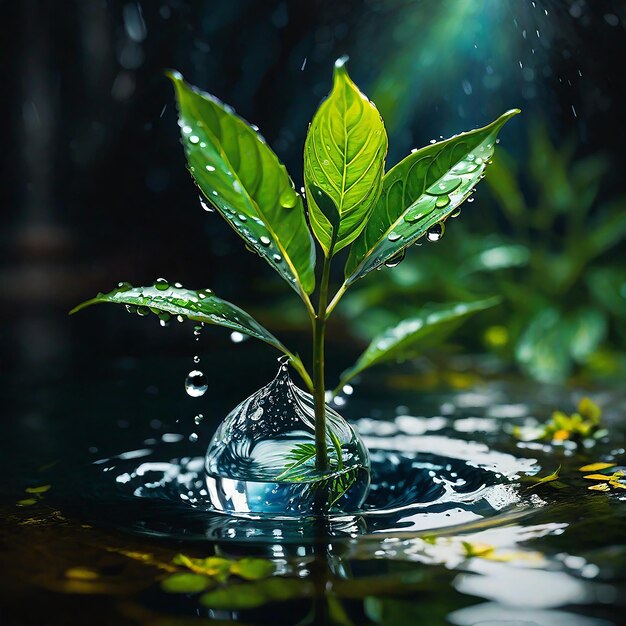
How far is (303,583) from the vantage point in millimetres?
786

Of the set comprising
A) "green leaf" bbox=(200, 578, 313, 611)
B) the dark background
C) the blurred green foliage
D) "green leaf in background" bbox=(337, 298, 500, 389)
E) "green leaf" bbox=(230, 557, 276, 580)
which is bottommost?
"green leaf" bbox=(200, 578, 313, 611)

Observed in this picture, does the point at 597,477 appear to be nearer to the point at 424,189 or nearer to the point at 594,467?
the point at 594,467

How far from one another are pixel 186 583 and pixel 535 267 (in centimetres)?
219

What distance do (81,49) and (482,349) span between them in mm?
1892

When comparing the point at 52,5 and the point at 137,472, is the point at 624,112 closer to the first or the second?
the point at 52,5

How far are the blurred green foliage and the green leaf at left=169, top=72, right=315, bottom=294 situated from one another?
157 centimetres

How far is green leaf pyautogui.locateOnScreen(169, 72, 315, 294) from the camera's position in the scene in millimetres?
834

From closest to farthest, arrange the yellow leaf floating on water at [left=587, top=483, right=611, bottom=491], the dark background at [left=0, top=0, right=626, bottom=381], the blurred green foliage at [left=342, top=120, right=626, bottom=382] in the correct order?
the yellow leaf floating on water at [left=587, top=483, right=611, bottom=491], the blurred green foliage at [left=342, top=120, right=626, bottom=382], the dark background at [left=0, top=0, right=626, bottom=381]

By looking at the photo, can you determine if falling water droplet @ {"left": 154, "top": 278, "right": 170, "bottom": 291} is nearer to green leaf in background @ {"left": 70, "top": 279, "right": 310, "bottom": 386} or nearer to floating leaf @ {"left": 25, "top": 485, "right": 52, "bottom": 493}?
green leaf in background @ {"left": 70, "top": 279, "right": 310, "bottom": 386}

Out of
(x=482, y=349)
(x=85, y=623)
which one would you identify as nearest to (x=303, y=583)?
(x=85, y=623)

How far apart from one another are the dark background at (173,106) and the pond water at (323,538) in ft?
4.74

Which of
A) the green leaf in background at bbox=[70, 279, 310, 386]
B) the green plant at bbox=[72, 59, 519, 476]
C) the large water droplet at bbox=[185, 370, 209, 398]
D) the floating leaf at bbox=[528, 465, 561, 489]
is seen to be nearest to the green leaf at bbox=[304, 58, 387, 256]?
the green plant at bbox=[72, 59, 519, 476]

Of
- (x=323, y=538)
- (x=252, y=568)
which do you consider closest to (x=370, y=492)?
(x=323, y=538)

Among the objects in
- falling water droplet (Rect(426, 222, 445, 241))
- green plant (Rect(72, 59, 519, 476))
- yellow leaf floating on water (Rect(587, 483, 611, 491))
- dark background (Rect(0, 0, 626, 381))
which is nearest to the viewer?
green plant (Rect(72, 59, 519, 476))
